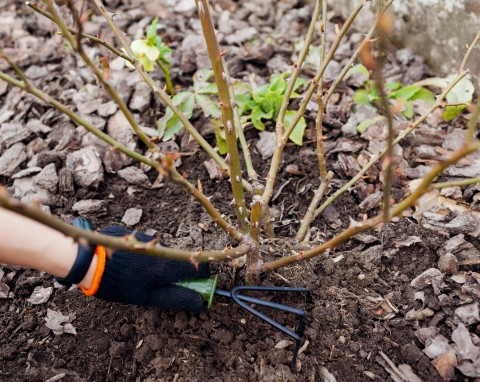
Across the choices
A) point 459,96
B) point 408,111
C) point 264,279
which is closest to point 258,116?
point 408,111

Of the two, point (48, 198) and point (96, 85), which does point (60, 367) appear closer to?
point (48, 198)

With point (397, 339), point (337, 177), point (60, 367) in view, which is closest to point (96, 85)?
point (337, 177)

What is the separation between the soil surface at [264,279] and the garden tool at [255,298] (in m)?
0.06

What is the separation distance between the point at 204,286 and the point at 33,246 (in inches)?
21.5

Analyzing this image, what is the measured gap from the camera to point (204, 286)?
1729mm

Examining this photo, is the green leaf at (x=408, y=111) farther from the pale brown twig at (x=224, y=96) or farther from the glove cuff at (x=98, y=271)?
the glove cuff at (x=98, y=271)

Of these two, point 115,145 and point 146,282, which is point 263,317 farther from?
point 115,145

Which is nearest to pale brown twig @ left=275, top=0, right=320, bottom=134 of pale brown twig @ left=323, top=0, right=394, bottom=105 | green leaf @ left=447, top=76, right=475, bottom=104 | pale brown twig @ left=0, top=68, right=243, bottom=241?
pale brown twig @ left=323, top=0, right=394, bottom=105

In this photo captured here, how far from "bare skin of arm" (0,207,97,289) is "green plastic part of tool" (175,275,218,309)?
1.23ft

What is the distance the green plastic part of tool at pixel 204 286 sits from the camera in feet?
5.62

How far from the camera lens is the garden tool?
1606 mm

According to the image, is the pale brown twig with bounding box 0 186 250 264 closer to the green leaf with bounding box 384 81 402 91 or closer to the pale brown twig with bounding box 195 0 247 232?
the pale brown twig with bounding box 195 0 247 232

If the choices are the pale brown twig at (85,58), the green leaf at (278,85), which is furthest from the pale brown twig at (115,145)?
the green leaf at (278,85)

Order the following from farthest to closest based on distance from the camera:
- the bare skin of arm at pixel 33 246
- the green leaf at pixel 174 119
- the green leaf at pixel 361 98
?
1. the green leaf at pixel 361 98
2. the green leaf at pixel 174 119
3. the bare skin of arm at pixel 33 246
